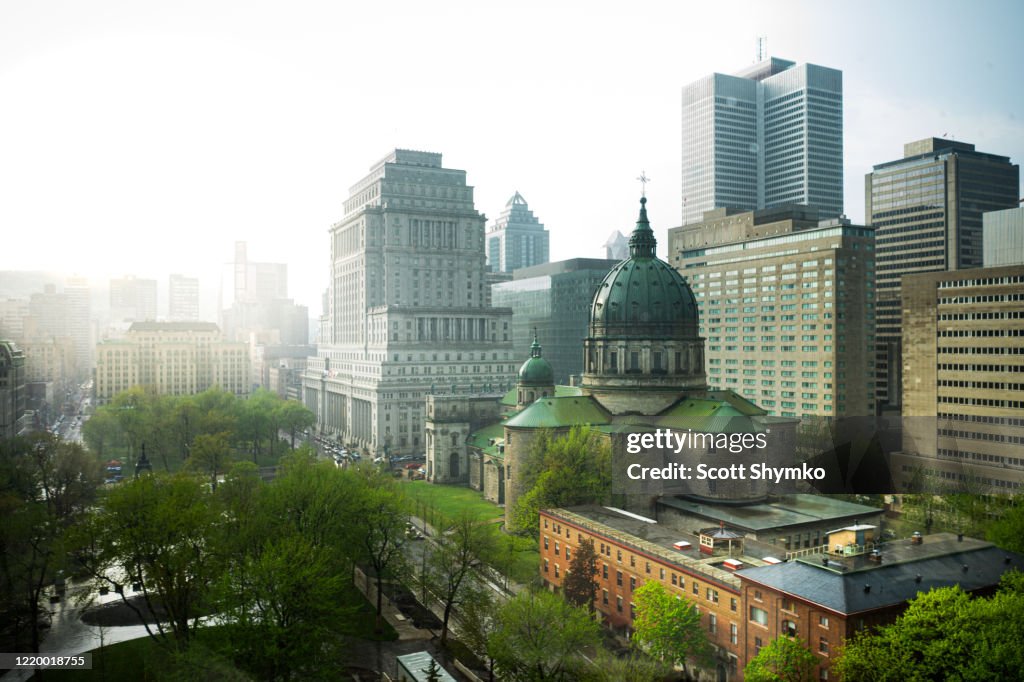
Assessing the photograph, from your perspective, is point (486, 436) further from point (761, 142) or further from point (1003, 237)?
point (761, 142)

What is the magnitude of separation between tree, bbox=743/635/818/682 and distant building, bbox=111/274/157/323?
85.5m

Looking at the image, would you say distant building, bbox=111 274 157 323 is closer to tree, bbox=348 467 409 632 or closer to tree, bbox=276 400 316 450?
tree, bbox=276 400 316 450

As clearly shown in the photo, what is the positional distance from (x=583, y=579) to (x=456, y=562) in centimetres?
1068

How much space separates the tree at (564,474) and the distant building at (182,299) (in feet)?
270

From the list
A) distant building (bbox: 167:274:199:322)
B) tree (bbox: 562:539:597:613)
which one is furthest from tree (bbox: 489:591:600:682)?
distant building (bbox: 167:274:199:322)

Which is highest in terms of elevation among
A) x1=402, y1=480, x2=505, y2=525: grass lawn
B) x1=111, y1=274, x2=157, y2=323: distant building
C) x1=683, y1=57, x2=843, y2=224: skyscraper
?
x1=683, y1=57, x2=843, y2=224: skyscraper

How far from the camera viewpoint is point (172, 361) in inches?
6334

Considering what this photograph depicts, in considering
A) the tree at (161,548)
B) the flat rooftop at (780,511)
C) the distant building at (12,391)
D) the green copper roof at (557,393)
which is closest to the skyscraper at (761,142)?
the green copper roof at (557,393)

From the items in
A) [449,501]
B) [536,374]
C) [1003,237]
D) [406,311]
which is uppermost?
[1003,237]

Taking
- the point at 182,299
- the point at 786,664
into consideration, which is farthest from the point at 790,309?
the point at 182,299

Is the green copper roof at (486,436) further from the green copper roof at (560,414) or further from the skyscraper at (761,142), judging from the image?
the skyscraper at (761,142)

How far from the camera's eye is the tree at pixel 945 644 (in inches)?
1436

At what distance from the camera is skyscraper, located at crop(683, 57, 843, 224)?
480 ft

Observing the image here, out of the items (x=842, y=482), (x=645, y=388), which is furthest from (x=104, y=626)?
(x=645, y=388)
